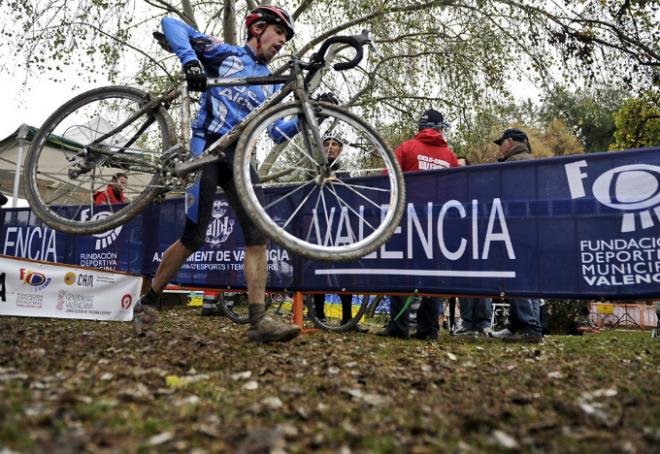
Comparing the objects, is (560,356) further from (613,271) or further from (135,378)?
(135,378)

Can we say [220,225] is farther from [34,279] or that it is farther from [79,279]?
[34,279]

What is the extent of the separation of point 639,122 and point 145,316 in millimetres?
13927

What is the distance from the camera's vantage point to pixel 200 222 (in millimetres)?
3629

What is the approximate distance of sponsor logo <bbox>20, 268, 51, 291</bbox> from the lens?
19.0 ft

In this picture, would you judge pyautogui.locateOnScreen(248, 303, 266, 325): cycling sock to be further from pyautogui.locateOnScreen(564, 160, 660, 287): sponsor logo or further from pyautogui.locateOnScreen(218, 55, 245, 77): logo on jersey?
pyautogui.locateOnScreen(564, 160, 660, 287): sponsor logo

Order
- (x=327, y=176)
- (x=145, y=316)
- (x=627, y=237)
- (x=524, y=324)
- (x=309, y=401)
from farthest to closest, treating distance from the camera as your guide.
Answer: (x=524, y=324)
(x=627, y=237)
(x=145, y=316)
(x=327, y=176)
(x=309, y=401)

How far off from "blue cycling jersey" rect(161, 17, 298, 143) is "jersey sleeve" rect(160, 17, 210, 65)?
11mm

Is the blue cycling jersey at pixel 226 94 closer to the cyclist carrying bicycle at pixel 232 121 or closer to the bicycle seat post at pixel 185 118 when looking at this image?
the cyclist carrying bicycle at pixel 232 121

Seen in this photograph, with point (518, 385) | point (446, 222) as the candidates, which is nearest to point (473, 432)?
point (518, 385)

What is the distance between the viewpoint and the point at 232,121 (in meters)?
3.53

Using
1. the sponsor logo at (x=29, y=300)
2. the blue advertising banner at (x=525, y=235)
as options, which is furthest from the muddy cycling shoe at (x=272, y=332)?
the sponsor logo at (x=29, y=300)

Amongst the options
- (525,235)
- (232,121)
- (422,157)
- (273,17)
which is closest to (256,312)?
(232,121)

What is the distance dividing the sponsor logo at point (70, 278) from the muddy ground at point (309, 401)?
9.34ft

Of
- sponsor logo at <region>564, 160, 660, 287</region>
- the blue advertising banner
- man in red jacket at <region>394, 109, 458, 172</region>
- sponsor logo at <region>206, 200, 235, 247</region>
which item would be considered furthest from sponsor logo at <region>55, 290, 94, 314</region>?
sponsor logo at <region>564, 160, 660, 287</region>
